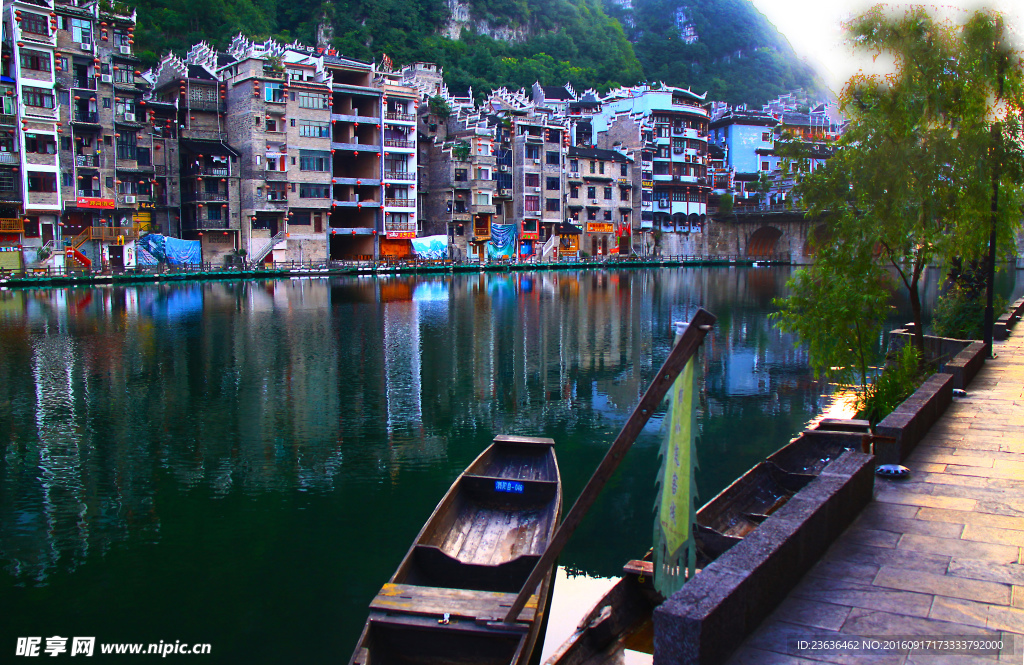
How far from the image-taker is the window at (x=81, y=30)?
205 ft

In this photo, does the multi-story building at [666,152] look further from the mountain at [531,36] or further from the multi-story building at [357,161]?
the multi-story building at [357,161]

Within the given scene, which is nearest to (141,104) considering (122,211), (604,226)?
(122,211)

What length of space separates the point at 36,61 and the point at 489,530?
213 ft

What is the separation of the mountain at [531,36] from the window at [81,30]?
25566 millimetres

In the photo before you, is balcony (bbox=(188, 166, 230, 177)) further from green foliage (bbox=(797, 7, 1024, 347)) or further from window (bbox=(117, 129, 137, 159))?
green foliage (bbox=(797, 7, 1024, 347))

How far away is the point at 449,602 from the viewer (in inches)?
311

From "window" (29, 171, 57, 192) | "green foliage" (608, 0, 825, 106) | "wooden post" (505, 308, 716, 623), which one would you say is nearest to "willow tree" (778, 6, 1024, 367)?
"wooden post" (505, 308, 716, 623)

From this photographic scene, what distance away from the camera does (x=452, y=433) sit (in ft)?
62.7

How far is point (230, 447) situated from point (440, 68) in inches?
4084

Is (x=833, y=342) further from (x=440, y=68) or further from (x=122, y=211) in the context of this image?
(x=440, y=68)

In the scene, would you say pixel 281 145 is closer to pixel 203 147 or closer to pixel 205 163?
pixel 203 147

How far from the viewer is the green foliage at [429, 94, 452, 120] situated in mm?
89062

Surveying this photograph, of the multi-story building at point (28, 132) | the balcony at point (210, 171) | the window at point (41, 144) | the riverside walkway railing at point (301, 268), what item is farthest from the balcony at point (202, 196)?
the window at point (41, 144)

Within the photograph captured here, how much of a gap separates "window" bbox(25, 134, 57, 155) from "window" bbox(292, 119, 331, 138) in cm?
2107
